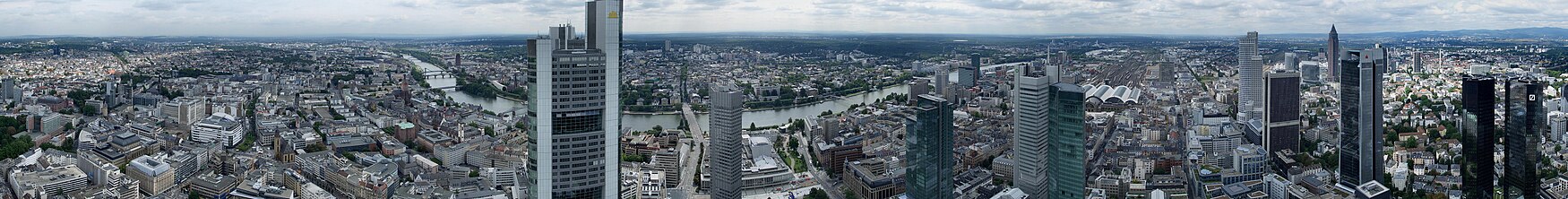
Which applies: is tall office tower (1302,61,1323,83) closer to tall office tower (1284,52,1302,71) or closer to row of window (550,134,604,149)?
tall office tower (1284,52,1302,71)

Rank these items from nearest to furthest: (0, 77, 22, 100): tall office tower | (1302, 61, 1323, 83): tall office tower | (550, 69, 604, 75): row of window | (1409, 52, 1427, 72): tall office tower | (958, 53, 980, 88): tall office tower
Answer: (550, 69, 604, 75): row of window < (0, 77, 22, 100): tall office tower < (1302, 61, 1323, 83): tall office tower < (958, 53, 980, 88): tall office tower < (1409, 52, 1427, 72): tall office tower

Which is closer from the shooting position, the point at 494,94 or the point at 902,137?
the point at 902,137

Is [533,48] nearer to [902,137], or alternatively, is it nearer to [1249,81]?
[902,137]

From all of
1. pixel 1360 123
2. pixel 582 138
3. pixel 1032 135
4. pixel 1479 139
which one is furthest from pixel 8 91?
pixel 1479 139

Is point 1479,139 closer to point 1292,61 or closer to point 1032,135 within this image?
point 1032,135

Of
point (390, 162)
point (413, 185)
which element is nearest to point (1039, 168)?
point (413, 185)

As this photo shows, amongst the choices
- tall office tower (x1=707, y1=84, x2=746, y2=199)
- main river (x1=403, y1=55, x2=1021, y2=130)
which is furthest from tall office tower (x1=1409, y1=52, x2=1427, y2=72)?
tall office tower (x1=707, y1=84, x2=746, y2=199)
